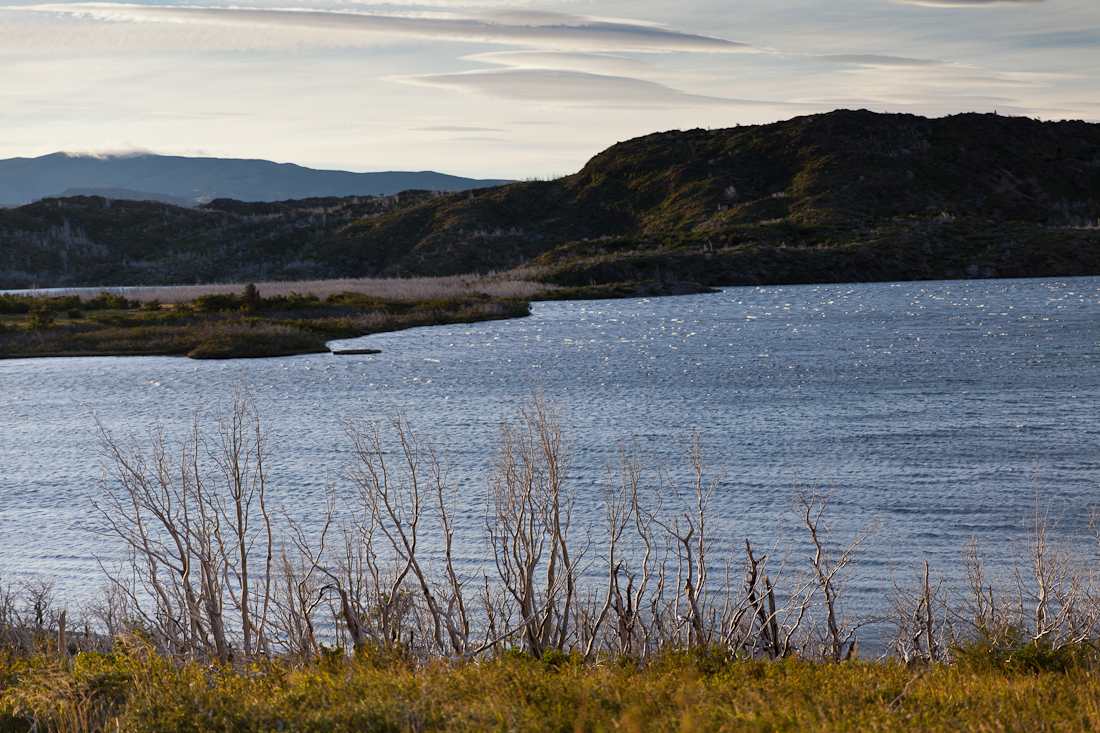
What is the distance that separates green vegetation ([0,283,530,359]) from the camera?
57.1 metres

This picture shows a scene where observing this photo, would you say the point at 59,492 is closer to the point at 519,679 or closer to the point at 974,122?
the point at 519,679

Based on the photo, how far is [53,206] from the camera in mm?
176250

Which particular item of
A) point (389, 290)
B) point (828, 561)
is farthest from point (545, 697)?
point (389, 290)

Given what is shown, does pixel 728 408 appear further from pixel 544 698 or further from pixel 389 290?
pixel 389 290

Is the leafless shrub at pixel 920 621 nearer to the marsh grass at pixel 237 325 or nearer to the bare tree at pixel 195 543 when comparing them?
the bare tree at pixel 195 543

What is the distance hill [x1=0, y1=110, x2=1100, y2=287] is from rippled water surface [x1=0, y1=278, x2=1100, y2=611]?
46.4 m

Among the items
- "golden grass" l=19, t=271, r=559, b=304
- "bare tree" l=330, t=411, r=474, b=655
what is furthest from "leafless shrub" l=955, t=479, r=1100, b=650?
"golden grass" l=19, t=271, r=559, b=304

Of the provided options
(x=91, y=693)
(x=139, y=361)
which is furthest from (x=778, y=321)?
(x=91, y=693)

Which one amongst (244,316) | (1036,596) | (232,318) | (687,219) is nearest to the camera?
(1036,596)

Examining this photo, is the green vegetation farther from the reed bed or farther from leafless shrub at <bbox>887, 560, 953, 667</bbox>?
leafless shrub at <bbox>887, 560, 953, 667</bbox>

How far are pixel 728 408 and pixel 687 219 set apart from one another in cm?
12569

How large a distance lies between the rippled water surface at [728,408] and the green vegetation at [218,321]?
12.3ft

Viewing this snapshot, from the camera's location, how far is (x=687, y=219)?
499ft

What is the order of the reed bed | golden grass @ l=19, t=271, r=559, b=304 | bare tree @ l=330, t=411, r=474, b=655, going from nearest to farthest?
1. bare tree @ l=330, t=411, r=474, b=655
2. the reed bed
3. golden grass @ l=19, t=271, r=559, b=304
